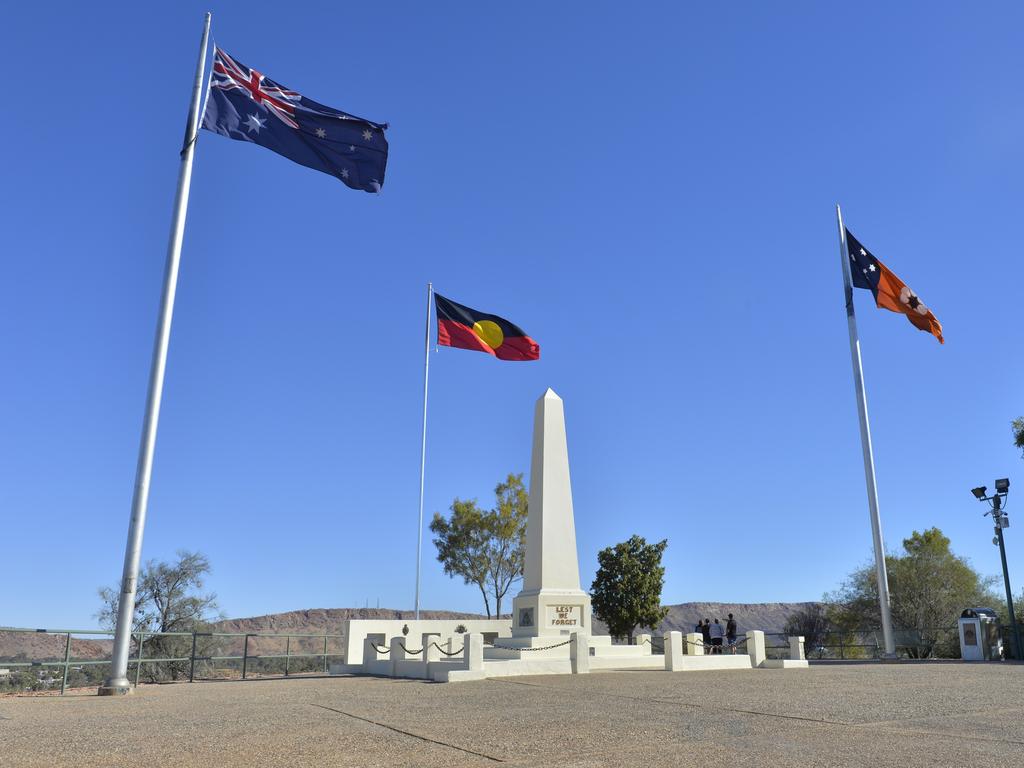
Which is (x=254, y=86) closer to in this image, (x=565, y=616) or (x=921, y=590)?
(x=565, y=616)

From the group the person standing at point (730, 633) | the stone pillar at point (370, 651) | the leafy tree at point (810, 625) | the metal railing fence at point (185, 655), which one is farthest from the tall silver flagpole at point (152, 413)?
the leafy tree at point (810, 625)

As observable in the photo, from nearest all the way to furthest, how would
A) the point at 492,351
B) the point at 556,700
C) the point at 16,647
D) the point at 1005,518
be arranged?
the point at 556,700 < the point at 1005,518 < the point at 492,351 < the point at 16,647

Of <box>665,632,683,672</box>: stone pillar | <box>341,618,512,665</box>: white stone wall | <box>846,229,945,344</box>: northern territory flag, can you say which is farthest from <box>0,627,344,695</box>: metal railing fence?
<box>846,229,945,344</box>: northern territory flag

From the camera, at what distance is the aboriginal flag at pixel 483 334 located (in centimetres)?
2650

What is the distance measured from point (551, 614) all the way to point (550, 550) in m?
1.61

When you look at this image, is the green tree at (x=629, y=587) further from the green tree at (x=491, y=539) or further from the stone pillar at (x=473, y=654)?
the stone pillar at (x=473, y=654)

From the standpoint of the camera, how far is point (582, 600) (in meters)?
20.2

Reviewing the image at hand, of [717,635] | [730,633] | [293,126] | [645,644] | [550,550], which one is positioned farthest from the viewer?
[730,633]

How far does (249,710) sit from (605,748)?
505 cm

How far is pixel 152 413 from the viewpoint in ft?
43.2

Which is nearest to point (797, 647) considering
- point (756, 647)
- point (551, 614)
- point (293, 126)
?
point (756, 647)

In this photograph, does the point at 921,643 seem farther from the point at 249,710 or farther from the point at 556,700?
the point at 249,710

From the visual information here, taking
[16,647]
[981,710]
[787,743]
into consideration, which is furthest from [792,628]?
[16,647]

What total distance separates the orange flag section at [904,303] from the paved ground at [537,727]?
16.0m
